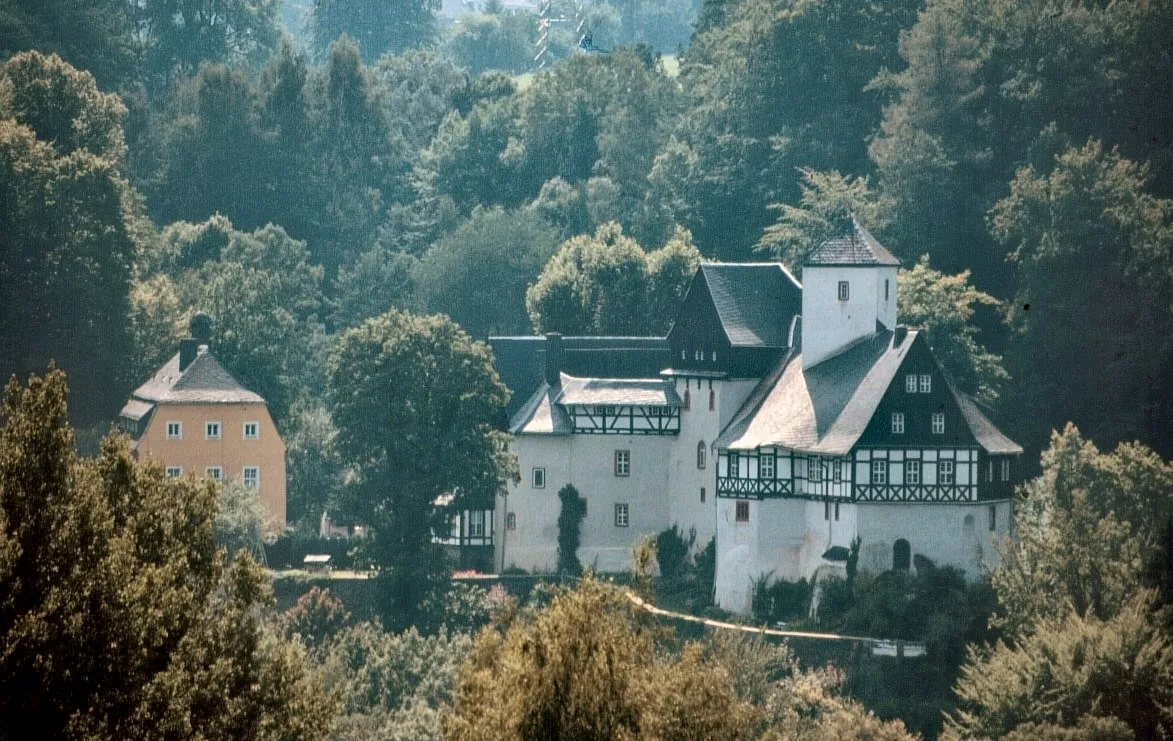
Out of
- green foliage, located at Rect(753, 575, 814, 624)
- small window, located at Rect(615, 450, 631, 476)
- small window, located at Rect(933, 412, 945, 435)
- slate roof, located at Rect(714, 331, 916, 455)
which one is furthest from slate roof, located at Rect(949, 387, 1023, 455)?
small window, located at Rect(615, 450, 631, 476)

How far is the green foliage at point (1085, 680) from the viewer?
2359 inches

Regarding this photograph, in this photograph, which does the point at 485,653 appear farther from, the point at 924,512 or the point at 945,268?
the point at 945,268

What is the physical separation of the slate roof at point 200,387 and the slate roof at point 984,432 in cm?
2156

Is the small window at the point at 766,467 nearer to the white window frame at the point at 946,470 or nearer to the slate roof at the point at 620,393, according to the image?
the white window frame at the point at 946,470

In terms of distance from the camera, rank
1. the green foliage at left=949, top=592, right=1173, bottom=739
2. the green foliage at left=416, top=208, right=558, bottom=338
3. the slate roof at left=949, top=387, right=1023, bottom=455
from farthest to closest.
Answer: the green foliage at left=416, top=208, right=558, bottom=338
the slate roof at left=949, top=387, right=1023, bottom=455
the green foliage at left=949, top=592, right=1173, bottom=739

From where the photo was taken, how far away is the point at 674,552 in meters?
77.6

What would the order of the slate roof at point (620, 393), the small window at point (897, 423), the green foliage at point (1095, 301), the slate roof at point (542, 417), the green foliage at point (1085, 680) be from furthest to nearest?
the green foliage at point (1095, 301)
the slate roof at point (542, 417)
the slate roof at point (620, 393)
the small window at point (897, 423)
the green foliage at point (1085, 680)

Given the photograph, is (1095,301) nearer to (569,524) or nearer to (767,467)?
(767,467)

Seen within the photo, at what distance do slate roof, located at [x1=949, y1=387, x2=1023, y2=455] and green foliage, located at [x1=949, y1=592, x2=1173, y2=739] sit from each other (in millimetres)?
9473

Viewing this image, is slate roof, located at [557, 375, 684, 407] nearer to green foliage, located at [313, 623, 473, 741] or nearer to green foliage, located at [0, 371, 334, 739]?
green foliage, located at [313, 623, 473, 741]

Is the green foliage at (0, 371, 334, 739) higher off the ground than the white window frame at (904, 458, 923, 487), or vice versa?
the white window frame at (904, 458, 923, 487)

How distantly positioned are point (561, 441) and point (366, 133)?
44.0 m

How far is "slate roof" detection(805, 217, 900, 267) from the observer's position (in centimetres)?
7425

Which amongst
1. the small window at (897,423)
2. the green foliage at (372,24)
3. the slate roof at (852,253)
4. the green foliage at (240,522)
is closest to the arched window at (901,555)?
the small window at (897,423)
